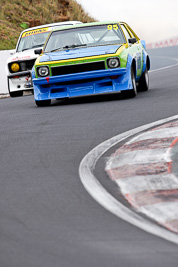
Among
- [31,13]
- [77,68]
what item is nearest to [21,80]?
[77,68]

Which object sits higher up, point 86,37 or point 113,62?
point 86,37

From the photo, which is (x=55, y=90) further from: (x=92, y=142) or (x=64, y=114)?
(x=92, y=142)

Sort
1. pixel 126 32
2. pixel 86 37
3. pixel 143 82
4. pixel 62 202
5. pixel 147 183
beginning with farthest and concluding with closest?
pixel 143 82 < pixel 126 32 < pixel 86 37 < pixel 147 183 < pixel 62 202

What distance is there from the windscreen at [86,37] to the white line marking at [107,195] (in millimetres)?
4345

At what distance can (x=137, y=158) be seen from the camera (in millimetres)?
5707

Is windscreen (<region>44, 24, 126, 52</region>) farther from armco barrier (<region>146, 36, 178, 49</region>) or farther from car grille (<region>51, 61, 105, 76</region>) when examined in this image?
armco barrier (<region>146, 36, 178, 49</region>)

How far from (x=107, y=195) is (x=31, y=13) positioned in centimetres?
3290

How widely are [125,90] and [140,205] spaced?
645 centimetres

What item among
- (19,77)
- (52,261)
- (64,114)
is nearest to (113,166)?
(52,261)

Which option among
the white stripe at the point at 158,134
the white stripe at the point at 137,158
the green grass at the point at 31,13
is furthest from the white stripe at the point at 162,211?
the green grass at the point at 31,13

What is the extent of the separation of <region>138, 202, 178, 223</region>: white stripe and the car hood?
6230 mm

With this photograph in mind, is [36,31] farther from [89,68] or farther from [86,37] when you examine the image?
[89,68]

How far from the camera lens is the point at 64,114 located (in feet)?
30.5

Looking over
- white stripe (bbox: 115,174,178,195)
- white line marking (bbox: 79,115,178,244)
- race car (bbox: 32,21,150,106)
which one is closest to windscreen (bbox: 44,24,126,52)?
race car (bbox: 32,21,150,106)
